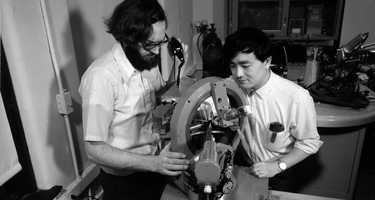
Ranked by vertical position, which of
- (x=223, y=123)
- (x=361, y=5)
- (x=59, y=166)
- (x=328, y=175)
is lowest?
(x=328, y=175)

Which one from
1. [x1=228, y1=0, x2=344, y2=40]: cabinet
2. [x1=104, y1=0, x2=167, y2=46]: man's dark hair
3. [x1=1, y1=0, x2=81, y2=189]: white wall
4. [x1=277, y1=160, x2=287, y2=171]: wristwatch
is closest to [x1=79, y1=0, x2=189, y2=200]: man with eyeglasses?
[x1=104, y1=0, x2=167, y2=46]: man's dark hair

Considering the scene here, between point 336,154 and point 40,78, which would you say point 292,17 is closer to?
point 336,154

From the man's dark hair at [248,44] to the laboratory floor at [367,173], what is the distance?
1.80 m

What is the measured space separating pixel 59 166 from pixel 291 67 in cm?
222

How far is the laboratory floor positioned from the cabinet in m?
1.05

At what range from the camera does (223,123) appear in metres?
0.95

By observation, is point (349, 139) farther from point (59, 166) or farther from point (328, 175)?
point (59, 166)

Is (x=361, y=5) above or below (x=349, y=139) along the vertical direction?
above

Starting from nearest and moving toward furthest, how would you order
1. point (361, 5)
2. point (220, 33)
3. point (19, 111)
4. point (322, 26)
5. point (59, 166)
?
1. point (19, 111)
2. point (59, 166)
3. point (361, 5)
4. point (322, 26)
5. point (220, 33)

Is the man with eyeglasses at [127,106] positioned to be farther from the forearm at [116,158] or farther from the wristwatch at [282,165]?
the wristwatch at [282,165]

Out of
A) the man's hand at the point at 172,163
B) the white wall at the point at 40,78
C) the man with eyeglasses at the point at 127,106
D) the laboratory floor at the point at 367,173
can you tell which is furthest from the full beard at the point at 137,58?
the laboratory floor at the point at 367,173

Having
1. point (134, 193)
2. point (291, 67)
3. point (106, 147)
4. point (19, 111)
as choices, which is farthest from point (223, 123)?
point (291, 67)

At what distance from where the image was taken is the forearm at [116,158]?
1004 millimetres

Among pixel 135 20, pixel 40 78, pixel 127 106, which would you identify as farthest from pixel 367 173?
pixel 40 78
